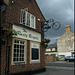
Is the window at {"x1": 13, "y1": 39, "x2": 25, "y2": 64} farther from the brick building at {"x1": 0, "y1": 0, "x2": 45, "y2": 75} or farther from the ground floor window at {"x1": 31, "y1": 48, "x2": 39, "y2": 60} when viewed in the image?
the ground floor window at {"x1": 31, "y1": 48, "x2": 39, "y2": 60}

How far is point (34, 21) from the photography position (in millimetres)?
12734

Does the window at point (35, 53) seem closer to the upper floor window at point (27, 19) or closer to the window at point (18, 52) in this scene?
the window at point (18, 52)

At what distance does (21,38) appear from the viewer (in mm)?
10477

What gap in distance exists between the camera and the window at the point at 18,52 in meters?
9.90

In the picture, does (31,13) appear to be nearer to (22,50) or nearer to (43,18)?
(43,18)

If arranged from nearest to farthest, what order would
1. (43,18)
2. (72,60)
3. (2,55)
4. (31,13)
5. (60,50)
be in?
(2,55), (31,13), (43,18), (72,60), (60,50)

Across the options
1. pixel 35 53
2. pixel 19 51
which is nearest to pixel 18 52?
pixel 19 51

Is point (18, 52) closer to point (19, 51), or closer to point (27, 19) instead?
point (19, 51)

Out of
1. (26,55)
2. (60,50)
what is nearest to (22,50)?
(26,55)

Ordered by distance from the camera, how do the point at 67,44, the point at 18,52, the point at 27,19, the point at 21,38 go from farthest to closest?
1. the point at 67,44
2. the point at 27,19
3. the point at 21,38
4. the point at 18,52

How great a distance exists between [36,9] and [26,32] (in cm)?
346

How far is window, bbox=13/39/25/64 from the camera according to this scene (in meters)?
9.90

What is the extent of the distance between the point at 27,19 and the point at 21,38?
7.33 ft

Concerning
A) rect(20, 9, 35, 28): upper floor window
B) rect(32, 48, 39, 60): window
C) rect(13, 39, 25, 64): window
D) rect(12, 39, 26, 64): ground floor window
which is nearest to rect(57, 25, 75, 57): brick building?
rect(32, 48, 39, 60): window
